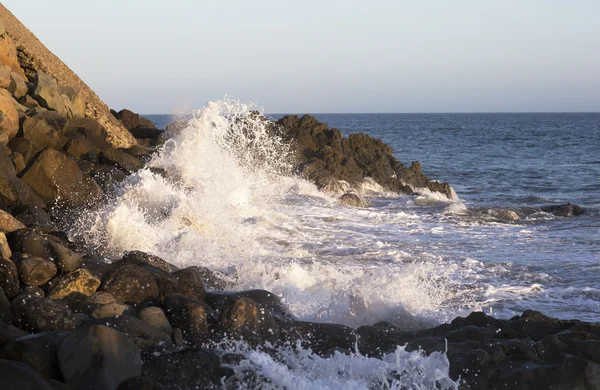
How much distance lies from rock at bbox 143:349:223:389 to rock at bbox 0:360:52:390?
2.79 feet

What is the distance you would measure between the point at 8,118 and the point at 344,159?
910 centimetres

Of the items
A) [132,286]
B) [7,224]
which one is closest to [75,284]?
[132,286]

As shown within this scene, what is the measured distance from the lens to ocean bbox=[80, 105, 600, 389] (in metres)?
6.33

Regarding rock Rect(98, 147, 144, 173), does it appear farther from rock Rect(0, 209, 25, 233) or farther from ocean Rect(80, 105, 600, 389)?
rock Rect(0, 209, 25, 233)

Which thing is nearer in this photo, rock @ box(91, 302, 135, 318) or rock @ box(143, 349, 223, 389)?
rock @ box(143, 349, 223, 389)

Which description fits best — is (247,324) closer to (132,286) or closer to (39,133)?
(132,286)

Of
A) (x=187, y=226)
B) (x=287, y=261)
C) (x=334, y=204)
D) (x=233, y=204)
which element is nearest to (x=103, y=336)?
(x=287, y=261)

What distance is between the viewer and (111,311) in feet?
16.7

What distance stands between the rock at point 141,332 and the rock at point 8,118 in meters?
6.00

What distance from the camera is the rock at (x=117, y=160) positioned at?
456 inches

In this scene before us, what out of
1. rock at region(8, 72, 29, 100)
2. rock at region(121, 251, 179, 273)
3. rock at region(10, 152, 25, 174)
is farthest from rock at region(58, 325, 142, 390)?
rock at region(8, 72, 29, 100)

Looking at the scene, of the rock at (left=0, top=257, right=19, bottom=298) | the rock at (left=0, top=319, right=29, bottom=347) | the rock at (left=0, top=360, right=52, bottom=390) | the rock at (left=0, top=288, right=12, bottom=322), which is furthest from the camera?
the rock at (left=0, top=257, right=19, bottom=298)

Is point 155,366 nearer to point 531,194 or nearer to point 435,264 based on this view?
point 435,264

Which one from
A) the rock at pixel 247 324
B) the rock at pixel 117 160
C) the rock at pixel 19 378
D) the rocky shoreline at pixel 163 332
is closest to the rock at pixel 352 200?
the rock at pixel 117 160
